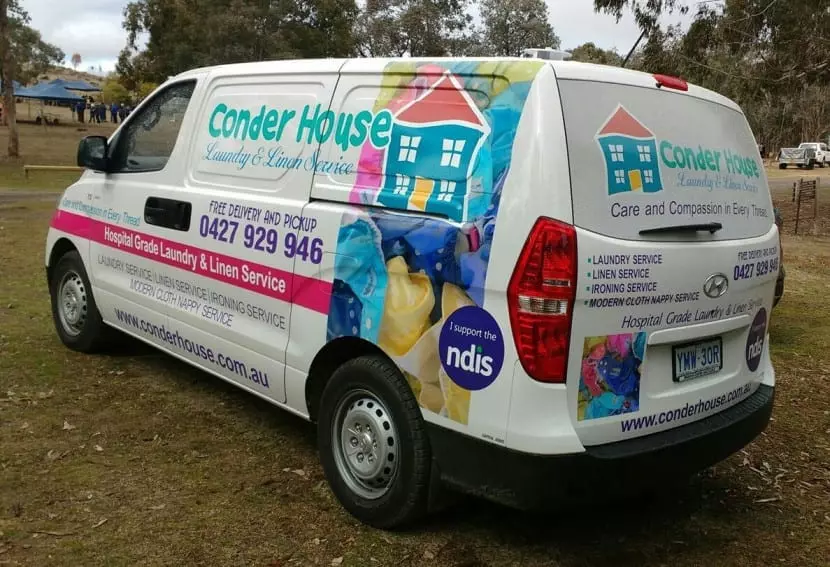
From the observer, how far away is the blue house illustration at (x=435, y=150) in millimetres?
Answer: 2938

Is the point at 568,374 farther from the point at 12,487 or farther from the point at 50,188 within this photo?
the point at 50,188

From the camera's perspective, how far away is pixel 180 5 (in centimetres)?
4447

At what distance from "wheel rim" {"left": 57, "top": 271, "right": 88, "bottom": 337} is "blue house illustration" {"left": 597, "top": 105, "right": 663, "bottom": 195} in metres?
4.02

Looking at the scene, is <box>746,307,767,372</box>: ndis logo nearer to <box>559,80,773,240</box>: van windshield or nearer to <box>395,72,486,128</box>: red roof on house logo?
<box>559,80,773,240</box>: van windshield

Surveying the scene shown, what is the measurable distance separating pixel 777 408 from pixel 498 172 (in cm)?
333

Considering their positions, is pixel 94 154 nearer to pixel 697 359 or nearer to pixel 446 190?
pixel 446 190

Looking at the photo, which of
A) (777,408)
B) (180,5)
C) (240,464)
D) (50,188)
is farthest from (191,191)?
(180,5)

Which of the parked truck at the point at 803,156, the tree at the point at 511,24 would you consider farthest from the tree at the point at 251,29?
the parked truck at the point at 803,156

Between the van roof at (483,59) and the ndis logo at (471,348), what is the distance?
36.7 inches

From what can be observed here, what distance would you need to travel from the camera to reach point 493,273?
2.74 m

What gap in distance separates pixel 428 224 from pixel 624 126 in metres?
0.82

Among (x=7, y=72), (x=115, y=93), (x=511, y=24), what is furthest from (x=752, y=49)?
(x=115, y=93)

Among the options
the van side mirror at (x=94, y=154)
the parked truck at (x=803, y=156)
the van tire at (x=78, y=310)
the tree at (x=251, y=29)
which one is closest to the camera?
the van side mirror at (x=94, y=154)

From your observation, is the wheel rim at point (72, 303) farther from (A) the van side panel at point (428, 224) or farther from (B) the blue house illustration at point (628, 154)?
(B) the blue house illustration at point (628, 154)
